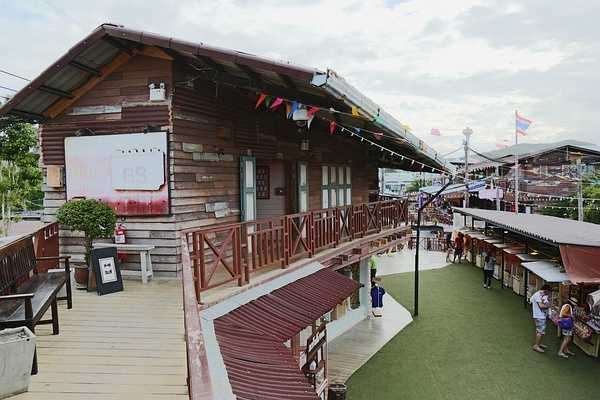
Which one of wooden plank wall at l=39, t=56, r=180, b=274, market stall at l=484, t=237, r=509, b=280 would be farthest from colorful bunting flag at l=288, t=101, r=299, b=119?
market stall at l=484, t=237, r=509, b=280

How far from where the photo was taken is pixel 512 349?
1216cm

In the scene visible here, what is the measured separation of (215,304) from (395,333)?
962 cm

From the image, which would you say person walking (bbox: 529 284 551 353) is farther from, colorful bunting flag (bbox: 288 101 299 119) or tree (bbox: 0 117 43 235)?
tree (bbox: 0 117 43 235)

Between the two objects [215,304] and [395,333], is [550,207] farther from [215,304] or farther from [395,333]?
[215,304]

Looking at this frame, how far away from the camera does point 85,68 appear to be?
26.1 feet

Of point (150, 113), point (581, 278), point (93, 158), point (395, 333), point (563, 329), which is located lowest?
point (395, 333)

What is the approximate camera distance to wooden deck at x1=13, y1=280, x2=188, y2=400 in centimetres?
403

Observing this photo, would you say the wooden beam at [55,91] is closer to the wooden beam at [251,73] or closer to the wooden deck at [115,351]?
the wooden beam at [251,73]

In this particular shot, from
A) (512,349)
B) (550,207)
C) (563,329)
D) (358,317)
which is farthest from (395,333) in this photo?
(550,207)

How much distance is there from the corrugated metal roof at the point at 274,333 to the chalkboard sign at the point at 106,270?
248 cm

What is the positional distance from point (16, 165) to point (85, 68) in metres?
7.64

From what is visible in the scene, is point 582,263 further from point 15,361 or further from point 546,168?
point 546,168

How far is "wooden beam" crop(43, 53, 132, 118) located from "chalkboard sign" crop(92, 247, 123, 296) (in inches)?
122

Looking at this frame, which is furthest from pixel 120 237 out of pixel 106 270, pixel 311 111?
pixel 311 111
